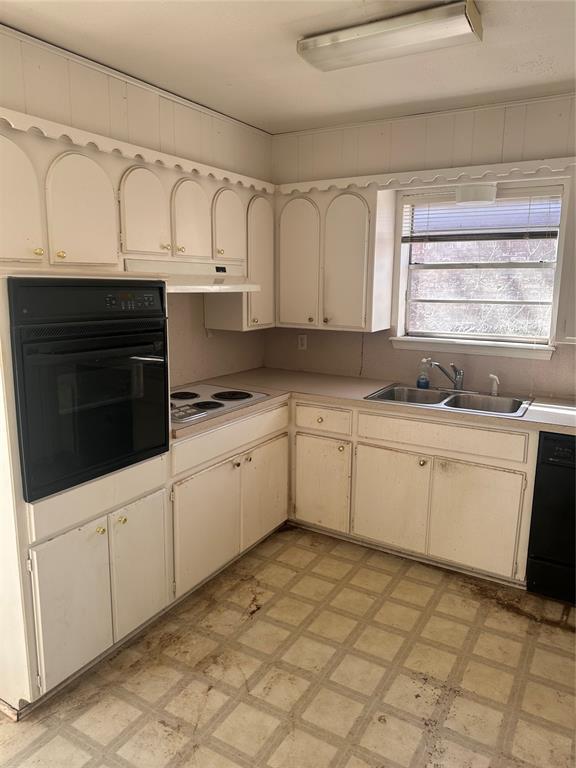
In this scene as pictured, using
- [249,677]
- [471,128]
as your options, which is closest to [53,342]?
[249,677]

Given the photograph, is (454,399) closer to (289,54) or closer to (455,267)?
(455,267)

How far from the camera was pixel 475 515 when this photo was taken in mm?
2896

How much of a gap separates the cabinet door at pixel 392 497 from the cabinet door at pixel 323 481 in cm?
8

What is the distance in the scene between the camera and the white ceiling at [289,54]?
1.96 m

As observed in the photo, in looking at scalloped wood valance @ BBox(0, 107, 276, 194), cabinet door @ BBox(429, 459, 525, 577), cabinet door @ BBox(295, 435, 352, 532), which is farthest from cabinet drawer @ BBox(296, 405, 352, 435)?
scalloped wood valance @ BBox(0, 107, 276, 194)

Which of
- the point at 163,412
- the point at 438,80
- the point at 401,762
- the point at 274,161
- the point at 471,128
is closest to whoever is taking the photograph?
the point at 401,762

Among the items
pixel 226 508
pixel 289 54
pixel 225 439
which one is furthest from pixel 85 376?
pixel 289 54

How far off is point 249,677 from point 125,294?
1655 millimetres

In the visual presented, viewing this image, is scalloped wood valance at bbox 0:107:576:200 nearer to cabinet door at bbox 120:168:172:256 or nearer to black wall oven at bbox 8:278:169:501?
cabinet door at bbox 120:168:172:256

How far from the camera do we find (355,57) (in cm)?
217

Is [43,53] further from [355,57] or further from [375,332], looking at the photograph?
[375,332]

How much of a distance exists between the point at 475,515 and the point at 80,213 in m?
2.47

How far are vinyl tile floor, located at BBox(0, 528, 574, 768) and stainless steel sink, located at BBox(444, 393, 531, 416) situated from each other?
3.27ft

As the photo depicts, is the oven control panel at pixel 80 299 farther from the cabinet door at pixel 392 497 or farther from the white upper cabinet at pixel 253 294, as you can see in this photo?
the cabinet door at pixel 392 497
